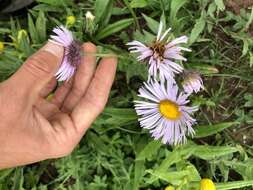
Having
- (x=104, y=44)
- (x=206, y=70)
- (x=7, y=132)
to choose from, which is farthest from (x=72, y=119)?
(x=206, y=70)

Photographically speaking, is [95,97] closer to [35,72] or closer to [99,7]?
[35,72]

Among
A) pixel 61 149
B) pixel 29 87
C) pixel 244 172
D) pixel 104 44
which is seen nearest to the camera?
pixel 29 87

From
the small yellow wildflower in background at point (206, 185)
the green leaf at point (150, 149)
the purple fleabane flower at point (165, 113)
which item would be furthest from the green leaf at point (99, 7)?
the small yellow wildflower in background at point (206, 185)

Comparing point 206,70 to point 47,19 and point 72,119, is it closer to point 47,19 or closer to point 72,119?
point 72,119

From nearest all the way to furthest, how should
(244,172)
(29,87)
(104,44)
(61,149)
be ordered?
1. (29,87)
2. (61,149)
3. (244,172)
4. (104,44)

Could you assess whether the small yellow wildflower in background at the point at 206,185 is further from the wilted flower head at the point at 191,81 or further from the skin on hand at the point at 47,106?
the skin on hand at the point at 47,106

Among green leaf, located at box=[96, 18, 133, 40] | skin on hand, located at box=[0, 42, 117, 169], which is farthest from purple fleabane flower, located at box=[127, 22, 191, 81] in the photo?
green leaf, located at box=[96, 18, 133, 40]
